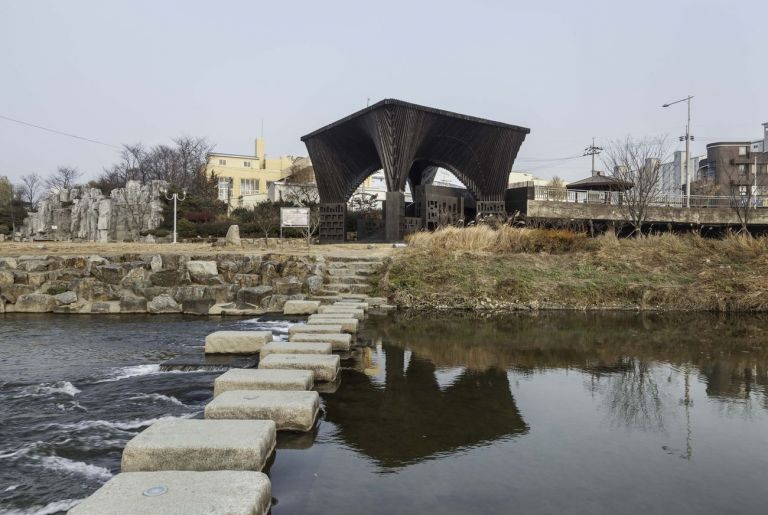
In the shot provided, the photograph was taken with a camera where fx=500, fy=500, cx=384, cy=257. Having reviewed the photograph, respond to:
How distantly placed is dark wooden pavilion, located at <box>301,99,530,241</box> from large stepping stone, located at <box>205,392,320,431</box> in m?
15.6

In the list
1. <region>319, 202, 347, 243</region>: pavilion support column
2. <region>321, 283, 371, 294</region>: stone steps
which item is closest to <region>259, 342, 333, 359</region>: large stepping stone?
<region>321, 283, 371, 294</region>: stone steps

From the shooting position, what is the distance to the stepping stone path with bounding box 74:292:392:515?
196cm

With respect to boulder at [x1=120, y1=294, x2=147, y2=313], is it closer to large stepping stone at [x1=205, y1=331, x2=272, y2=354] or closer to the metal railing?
large stepping stone at [x1=205, y1=331, x2=272, y2=354]

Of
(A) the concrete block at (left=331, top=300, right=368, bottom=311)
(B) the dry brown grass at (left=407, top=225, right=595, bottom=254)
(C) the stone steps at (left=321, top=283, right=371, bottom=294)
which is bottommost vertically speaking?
(A) the concrete block at (left=331, top=300, right=368, bottom=311)

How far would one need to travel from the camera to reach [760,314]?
955 centimetres

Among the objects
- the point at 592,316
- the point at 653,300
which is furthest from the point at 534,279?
the point at 653,300

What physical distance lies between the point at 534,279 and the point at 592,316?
1649 mm

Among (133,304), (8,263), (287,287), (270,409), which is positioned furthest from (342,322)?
(8,263)

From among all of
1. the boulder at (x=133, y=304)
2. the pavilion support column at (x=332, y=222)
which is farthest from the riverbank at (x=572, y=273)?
the pavilion support column at (x=332, y=222)

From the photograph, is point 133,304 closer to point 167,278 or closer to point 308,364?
point 167,278

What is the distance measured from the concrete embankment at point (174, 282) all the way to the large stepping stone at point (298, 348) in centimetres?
448

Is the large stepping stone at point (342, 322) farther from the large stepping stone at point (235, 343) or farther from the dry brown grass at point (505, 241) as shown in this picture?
the dry brown grass at point (505, 241)

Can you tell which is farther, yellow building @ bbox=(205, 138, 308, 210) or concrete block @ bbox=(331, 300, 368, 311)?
yellow building @ bbox=(205, 138, 308, 210)

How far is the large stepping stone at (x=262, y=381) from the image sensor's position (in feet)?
12.1
